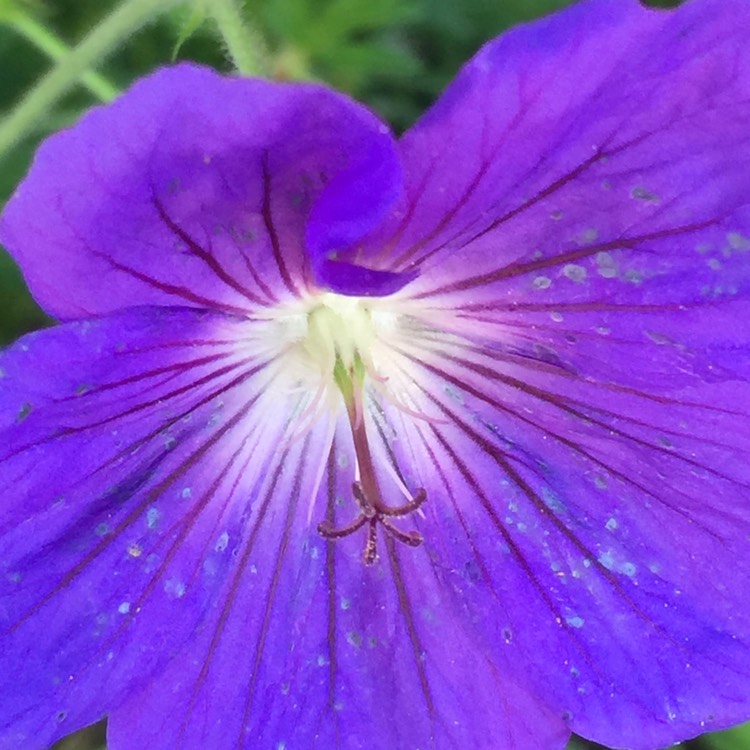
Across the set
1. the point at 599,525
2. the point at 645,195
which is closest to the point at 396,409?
the point at 599,525

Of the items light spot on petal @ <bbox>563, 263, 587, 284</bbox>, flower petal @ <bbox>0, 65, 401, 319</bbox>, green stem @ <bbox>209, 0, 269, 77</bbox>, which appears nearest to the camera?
flower petal @ <bbox>0, 65, 401, 319</bbox>

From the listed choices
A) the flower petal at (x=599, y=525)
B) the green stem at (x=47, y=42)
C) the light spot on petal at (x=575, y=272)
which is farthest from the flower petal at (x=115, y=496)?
the green stem at (x=47, y=42)

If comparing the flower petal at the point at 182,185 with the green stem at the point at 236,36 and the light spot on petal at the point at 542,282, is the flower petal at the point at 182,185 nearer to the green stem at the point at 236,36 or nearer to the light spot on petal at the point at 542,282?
the light spot on petal at the point at 542,282

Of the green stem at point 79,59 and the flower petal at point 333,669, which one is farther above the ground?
the green stem at point 79,59

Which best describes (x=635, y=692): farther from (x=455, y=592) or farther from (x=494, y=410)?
(x=494, y=410)

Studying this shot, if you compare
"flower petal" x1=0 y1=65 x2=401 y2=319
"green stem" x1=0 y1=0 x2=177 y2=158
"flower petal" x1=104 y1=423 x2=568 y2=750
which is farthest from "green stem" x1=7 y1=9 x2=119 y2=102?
"flower petal" x1=104 y1=423 x2=568 y2=750

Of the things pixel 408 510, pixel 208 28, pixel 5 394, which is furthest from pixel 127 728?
pixel 208 28

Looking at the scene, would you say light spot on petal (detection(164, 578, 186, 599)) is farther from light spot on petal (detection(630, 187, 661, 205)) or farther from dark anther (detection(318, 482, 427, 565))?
light spot on petal (detection(630, 187, 661, 205))
